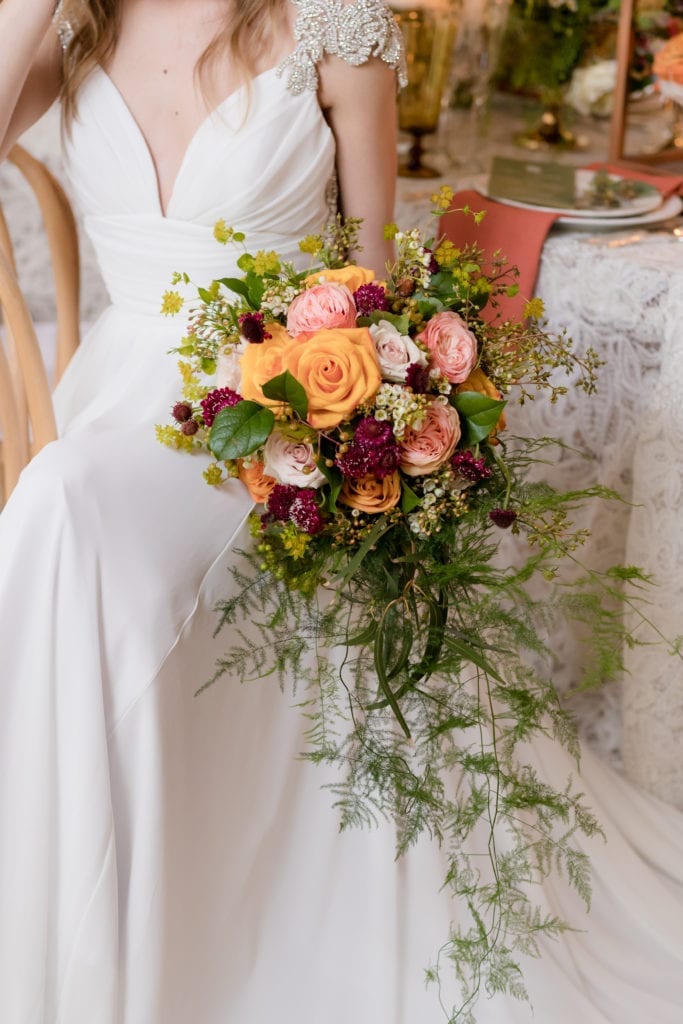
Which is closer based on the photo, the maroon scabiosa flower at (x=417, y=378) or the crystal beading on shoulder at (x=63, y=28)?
the maroon scabiosa flower at (x=417, y=378)

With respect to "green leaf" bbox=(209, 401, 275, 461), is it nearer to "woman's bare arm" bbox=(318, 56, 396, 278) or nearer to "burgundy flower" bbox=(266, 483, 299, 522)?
"burgundy flower" bbox=(266, 483, 299, 522)

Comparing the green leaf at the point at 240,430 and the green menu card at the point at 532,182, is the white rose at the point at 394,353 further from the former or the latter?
the green menu card at the point at 532,182

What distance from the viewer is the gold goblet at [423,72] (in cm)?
199

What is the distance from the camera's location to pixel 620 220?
169cm

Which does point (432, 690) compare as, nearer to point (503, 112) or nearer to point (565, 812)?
point (565, 812)

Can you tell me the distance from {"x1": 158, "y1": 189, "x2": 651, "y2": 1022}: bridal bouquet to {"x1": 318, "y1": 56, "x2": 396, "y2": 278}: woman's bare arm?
0.34m

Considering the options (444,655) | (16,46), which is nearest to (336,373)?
(444,655)

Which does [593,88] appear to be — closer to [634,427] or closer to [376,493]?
[634,427]

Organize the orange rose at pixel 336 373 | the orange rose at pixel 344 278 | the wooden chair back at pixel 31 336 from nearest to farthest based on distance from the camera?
1. the orange rose at pixel 336 373
2. the orange rose at pixel 344 278
3. the wooden chair back at pixel 31 336

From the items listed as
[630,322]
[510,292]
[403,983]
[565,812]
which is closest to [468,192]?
[630,322]

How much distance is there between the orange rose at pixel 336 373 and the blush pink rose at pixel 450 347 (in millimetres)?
76

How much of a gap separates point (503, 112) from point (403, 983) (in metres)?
2.01

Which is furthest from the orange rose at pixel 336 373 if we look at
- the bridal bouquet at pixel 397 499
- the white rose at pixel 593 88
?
the white rose at pixel 593 88

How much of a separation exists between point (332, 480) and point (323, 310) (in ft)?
0.56
